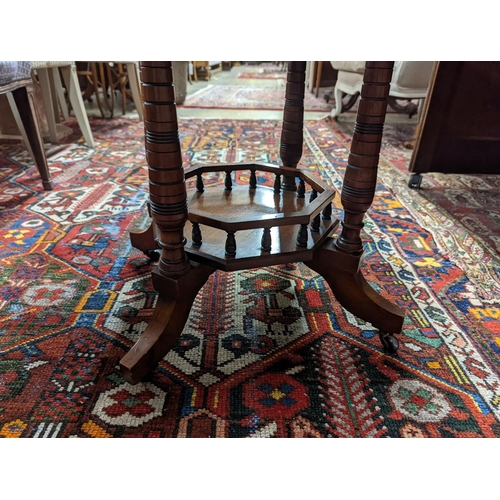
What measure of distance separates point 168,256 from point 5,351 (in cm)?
47

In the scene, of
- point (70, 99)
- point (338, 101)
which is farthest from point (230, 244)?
point (338, 101)

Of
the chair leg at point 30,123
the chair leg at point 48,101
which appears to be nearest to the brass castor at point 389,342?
the chair leg at point 30,123

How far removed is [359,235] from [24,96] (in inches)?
62.9

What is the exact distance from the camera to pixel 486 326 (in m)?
1.03

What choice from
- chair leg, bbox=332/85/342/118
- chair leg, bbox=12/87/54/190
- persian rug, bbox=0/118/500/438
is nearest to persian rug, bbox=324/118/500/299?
persian rug, bbox=0/118/500/438

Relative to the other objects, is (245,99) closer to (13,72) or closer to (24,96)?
(24,96)

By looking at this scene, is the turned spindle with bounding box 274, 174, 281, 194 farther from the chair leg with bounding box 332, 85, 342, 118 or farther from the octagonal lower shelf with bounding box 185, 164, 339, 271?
the chair leg with bounding box 332, 85, 342, 118

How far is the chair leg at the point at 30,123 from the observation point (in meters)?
1.68

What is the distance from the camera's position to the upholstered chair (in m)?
1.50

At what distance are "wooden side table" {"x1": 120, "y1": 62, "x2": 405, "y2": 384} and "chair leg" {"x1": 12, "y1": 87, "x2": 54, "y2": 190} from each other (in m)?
1.11

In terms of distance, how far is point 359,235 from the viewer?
921 mm

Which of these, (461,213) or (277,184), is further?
(461,213)

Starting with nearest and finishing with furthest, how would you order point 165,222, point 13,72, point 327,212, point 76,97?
point 165,222
point 327,212
point 13,72
point 76,97
